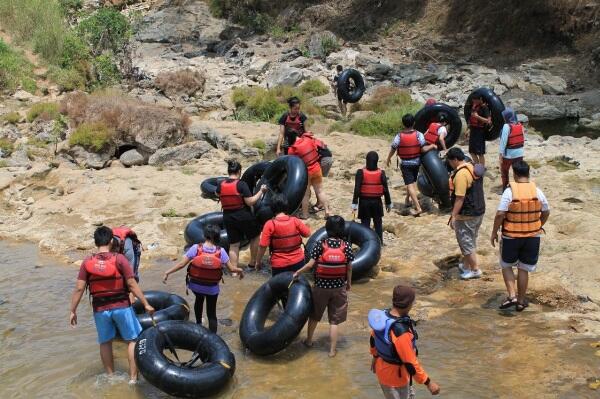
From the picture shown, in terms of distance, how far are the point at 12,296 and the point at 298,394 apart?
4.88 metres

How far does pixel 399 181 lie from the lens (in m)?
11.9

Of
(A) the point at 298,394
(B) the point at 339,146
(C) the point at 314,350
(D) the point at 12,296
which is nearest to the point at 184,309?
(C) the point at 314,350

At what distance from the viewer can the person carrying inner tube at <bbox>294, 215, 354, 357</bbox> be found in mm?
5785

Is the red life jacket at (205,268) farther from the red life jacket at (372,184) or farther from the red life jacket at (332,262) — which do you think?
the red life jacket at (372,184)

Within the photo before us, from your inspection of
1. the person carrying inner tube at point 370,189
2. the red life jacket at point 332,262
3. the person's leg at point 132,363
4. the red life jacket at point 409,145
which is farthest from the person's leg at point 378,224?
the person's leg at point 132,363

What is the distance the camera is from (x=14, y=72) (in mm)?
21188

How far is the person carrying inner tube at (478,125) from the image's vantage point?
10555mm

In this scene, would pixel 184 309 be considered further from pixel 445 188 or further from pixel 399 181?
pixel 399 181

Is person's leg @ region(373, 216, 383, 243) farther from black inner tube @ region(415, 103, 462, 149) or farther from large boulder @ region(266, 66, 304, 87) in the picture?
large boulder @ region(266, 66, 304, 87)

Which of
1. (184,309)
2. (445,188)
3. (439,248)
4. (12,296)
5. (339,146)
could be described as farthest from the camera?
(339,146)

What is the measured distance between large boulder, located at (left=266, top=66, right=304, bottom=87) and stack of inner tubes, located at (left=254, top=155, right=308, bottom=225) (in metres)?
12.4

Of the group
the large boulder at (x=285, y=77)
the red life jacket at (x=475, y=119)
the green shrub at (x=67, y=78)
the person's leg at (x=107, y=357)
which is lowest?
the person's leg at (x=107, y=357)

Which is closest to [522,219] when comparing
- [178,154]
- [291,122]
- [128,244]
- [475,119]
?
[128,244]

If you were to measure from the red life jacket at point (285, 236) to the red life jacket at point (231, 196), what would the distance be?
1320 millimetres
